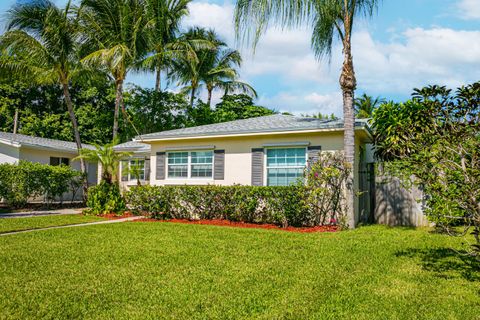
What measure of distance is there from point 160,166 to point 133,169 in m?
1.86

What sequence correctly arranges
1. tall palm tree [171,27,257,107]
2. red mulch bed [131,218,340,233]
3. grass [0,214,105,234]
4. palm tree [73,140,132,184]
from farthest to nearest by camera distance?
tall palm tree [171,27,257,107] < palm tree [73,140,132,184] < red mulch bed [131,218,340,233] < grass [0,214,105,234]

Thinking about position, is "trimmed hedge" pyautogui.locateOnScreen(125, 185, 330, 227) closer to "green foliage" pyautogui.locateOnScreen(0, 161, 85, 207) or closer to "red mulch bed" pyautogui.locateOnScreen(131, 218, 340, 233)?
"red mulch bed" pyautogui.locateOnScreen(131, 218, 340, 233)

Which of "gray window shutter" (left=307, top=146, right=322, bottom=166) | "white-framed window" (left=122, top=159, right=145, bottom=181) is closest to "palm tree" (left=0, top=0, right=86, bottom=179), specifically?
"white-framed window" (left=122, top=159, right=145, bottom=181)

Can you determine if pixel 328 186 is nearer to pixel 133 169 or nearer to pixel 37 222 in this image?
pixel 133 169

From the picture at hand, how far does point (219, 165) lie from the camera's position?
13664 millimetres

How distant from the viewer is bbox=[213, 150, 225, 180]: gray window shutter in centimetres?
1359

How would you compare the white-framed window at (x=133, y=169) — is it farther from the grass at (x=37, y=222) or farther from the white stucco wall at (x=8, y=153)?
the white stucco wall at (x=8, y=153)

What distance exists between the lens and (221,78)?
30031mm

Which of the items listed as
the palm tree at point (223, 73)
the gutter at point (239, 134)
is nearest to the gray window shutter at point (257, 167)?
the gutter at point (239, 134)

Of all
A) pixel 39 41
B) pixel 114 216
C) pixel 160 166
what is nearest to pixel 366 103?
pixel 160 166

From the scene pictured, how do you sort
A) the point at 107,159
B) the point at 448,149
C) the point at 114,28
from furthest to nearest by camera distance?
1. the point at 114,28
2. the point at 107,159
3. the point at 448,149

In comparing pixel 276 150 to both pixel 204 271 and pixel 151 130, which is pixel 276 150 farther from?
pixel 151 130

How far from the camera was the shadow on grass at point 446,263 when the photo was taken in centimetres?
589

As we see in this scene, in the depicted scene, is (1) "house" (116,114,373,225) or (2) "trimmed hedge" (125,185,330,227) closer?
(2) "trimmed hedge" (125,185,330,227)
